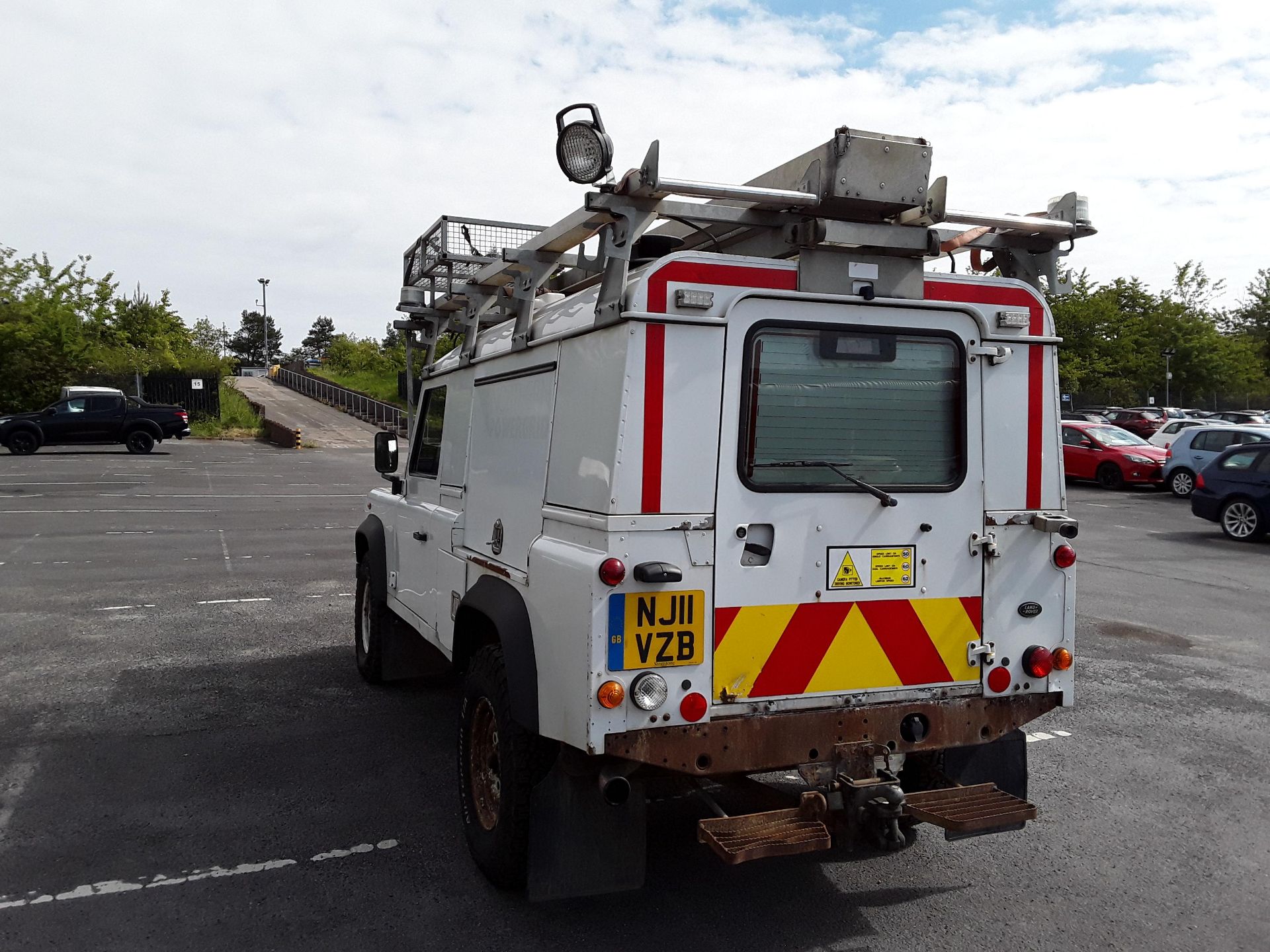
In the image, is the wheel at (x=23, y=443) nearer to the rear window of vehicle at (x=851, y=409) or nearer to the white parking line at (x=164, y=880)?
the white parking line at (x=164, y=880)

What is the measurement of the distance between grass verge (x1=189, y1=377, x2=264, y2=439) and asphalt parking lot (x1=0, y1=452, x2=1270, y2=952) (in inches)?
1260

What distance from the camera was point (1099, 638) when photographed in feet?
28.2

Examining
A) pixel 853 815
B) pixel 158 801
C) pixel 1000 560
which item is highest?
pixel 1000 560

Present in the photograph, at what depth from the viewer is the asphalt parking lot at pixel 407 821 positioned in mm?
3748

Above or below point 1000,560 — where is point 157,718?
below

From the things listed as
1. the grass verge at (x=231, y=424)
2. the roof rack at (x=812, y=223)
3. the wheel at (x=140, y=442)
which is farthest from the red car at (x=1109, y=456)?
the grass verge at (x=231, y=424)

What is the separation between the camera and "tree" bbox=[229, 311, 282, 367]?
108188 millimetres

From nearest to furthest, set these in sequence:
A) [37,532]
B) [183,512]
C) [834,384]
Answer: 1. [834,384]
2. [37,532]
3. [183,512]

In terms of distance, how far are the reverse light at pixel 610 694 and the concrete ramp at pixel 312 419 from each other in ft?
112

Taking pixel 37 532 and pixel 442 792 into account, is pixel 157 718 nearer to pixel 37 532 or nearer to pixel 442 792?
pixel 442 792

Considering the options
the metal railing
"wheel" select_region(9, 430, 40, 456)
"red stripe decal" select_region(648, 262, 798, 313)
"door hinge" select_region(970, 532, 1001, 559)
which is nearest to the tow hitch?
"door hinge" select_region(970, 532, 1001, 559)

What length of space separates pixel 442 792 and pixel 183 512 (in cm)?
1327

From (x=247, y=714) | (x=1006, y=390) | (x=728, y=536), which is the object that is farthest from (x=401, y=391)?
(x=1006, y=390)

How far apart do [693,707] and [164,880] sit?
230cm
